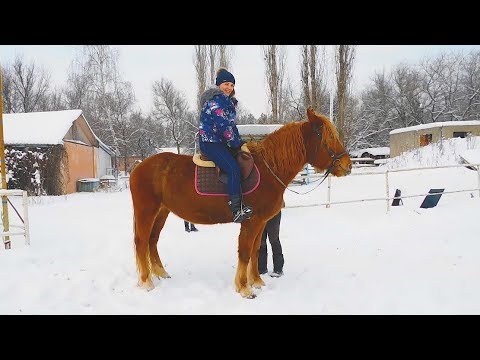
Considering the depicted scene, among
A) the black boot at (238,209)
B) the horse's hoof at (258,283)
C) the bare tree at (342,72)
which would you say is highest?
the bare tree at (342,72)

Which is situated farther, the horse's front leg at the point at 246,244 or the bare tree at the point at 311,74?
the bare tree at the point at 311,74

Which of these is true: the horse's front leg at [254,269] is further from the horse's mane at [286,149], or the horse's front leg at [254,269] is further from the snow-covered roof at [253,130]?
the snow-covered roof at [253,130]

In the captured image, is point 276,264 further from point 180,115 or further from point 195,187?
point 180,115

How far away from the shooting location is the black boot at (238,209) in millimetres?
3979

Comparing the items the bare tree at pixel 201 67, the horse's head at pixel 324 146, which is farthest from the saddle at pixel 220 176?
the bare tree at pixel 201 67

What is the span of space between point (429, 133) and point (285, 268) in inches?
1170

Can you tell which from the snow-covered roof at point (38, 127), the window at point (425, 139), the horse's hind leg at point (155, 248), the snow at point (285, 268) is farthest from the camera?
the window at point (425, 139)

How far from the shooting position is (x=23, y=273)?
14.6 feet

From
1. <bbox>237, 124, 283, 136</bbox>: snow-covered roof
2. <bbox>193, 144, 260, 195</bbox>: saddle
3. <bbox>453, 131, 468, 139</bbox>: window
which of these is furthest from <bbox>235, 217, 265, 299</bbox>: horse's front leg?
<bbox>453, 131, 468, 139</bbox>: window

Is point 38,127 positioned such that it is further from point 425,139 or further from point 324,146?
point 425,139

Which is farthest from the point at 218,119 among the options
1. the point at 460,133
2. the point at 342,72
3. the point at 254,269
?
the point at 460,133

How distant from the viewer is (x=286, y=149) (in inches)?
169

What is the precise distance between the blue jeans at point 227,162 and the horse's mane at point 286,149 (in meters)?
0.54
